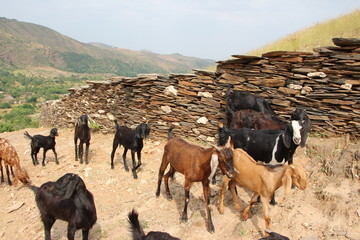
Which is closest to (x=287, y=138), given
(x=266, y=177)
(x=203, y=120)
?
(x=266, y=177)

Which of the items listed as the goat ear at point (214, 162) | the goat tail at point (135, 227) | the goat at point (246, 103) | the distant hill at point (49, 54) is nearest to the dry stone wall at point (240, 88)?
the goat at point (246, 103)

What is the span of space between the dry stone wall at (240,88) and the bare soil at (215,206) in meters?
0.94

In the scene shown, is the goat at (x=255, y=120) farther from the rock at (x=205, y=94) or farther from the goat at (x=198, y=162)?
the goat at (x=198, y=162)

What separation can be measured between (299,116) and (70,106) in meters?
10.8

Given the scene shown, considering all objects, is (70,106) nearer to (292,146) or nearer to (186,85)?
(186,85)

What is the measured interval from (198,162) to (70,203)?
7.40ft

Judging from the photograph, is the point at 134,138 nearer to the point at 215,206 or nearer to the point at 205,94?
the point at 205,94

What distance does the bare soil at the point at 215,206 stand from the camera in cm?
454

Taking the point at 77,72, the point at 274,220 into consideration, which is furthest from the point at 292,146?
the point at 77,72

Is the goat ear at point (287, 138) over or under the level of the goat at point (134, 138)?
over

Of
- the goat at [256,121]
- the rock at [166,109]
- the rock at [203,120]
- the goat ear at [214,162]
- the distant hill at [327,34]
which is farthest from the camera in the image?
the distant hill at [327,34]

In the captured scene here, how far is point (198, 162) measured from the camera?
4695 mm

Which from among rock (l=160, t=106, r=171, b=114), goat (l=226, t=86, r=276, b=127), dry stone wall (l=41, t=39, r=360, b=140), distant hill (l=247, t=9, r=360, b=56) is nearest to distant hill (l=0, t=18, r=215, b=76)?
distant hill (l=247, t=9, r=360, b=56)

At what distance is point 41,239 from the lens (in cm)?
498
